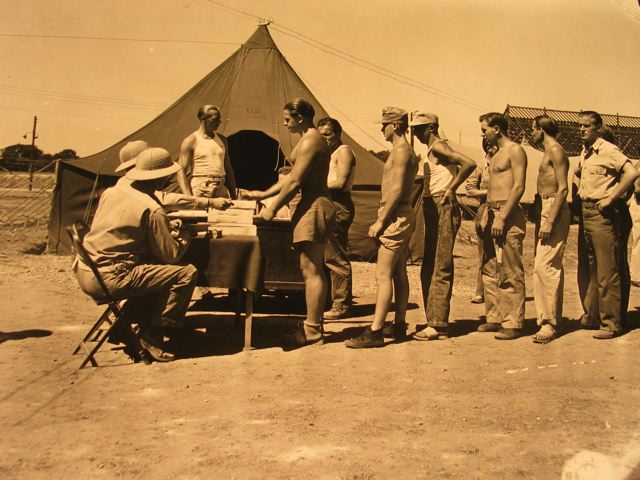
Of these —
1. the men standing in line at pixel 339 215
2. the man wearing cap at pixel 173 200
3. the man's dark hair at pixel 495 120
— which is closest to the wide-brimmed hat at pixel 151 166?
the man wearing cap at pixel 173 200

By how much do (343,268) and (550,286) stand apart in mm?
1842

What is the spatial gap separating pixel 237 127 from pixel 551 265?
5.83 metres

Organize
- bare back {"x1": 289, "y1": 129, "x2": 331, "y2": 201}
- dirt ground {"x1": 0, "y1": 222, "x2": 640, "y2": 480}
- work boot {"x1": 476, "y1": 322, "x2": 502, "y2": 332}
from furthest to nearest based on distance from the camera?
1. work boot {"x1": 476, "y1": 322, "x2": 502, "y2": 332}
2. bare back {"x1": 289, "y1": 129, "x2": 331, "y2": 201}
3. dirt ground {"x1": 0, "y1": 222, "x2": 640, "y2": 480}

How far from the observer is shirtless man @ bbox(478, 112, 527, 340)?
555 centimetres

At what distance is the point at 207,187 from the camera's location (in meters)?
6.57

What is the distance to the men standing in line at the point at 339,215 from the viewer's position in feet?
21.8

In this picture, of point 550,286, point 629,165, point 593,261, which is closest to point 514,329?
→ point 550,286

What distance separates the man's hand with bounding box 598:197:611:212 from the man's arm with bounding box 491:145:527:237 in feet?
2.09

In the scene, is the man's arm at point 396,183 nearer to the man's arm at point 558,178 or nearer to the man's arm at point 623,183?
the man's arm at point 558,178

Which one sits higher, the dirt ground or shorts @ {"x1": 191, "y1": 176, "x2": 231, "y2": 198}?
shorts @ {"x1": 191, "y1": 176, "x2": 231, "y2": 198}

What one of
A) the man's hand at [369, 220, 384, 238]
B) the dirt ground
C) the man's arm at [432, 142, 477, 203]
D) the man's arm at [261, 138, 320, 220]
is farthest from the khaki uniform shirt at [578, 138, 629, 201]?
the man's arm at [261, 138, 320, 220]

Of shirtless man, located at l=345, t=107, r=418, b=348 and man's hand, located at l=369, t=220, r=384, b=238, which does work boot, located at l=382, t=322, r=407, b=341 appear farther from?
man's hand, located at l=369, t=220, r=384, b=238

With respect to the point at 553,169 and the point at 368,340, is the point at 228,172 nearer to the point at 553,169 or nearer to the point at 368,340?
the point at 368,340

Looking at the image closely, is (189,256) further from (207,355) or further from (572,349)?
(572,349)
